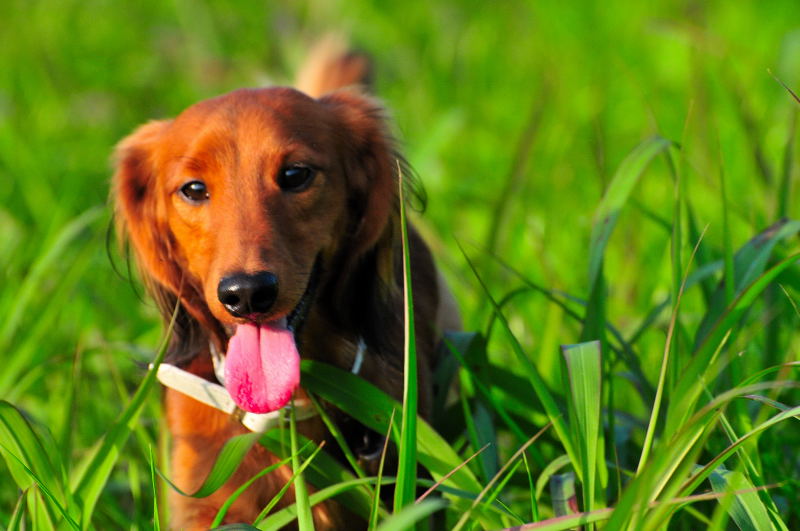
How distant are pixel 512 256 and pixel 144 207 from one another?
1495 mm

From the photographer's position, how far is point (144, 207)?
2.61 m

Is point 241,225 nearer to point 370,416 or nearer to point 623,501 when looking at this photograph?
point 370,416

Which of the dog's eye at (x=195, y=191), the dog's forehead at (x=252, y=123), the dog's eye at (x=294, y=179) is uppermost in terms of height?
the dog's forehead at (x=252, y=123)

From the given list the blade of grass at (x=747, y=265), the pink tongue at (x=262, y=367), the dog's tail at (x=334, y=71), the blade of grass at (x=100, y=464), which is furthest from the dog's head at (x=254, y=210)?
the dog's tail at (x=334, y=71)

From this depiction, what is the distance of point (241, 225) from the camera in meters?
2.20

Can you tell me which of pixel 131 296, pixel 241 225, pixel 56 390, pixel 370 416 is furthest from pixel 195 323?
pixel 131 296

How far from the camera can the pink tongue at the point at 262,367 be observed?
2.14 metres

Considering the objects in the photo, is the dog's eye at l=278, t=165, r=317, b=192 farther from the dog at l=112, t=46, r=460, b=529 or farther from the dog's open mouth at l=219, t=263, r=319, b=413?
the dog's open mouth at l=219, t=263, r=319, b=413

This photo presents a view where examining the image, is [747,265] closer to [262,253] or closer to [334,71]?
[262,253]

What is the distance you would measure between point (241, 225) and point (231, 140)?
23cm

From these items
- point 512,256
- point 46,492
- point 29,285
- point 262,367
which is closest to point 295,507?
point 262,367

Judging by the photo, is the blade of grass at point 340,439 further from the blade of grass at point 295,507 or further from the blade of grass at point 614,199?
the blade of grass at point 614,199

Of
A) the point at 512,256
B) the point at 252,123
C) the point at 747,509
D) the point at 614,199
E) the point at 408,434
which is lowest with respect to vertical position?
the point at 512,256

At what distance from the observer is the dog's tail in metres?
3.76
